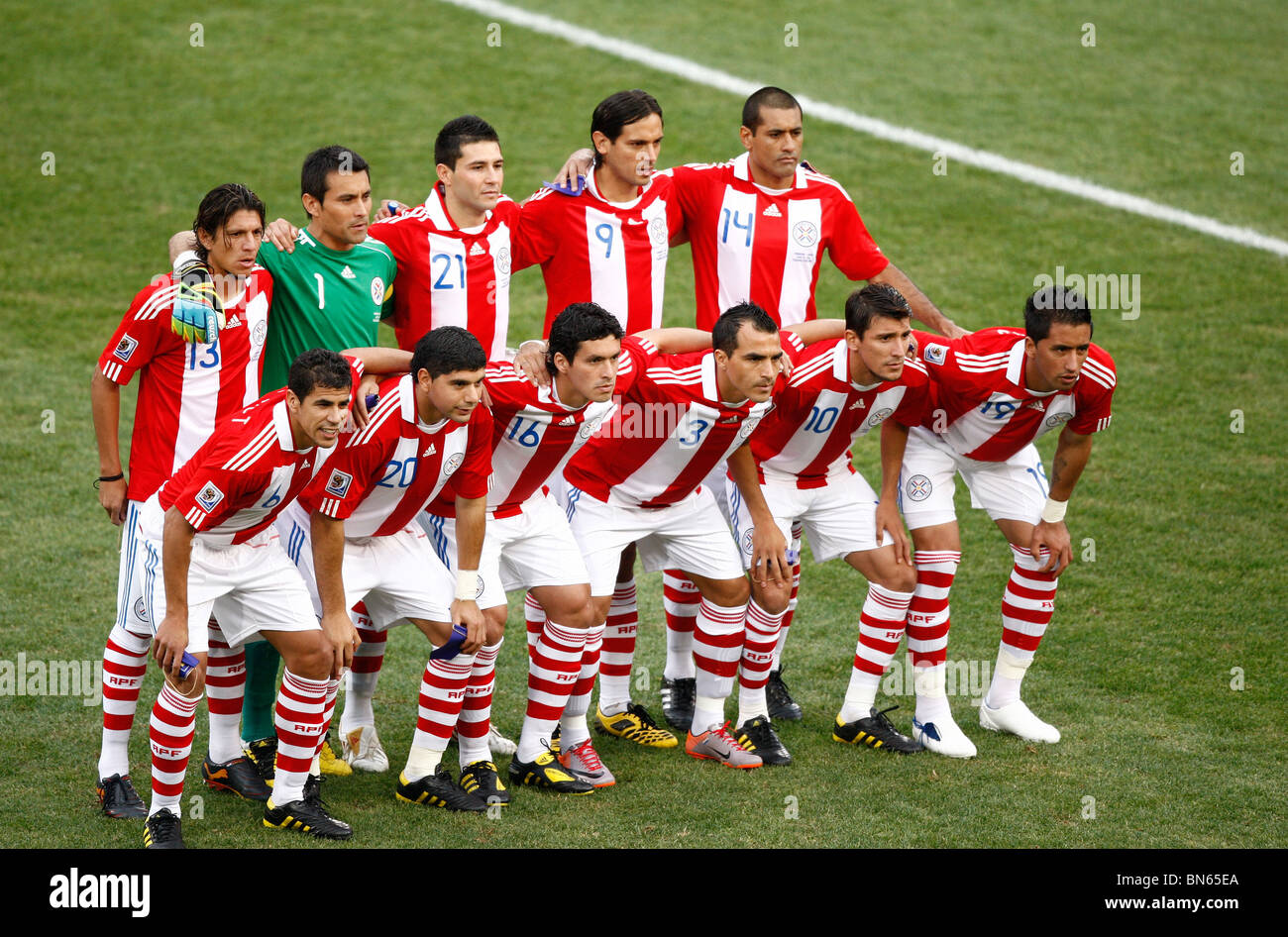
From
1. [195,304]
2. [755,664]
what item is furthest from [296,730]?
[755,664]

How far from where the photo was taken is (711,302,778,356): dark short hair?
5883mm

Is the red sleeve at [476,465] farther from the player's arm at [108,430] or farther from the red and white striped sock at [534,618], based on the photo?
the player's arm at [108,430]

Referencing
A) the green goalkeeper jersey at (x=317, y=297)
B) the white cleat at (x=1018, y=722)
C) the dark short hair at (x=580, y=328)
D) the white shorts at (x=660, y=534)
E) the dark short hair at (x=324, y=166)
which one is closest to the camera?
the dark short hair at (x=580, y=328)

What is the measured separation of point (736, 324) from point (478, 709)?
6.26 ft

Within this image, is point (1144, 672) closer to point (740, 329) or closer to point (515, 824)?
point (740, 329)

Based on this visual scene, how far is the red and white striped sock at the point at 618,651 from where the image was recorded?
6.67 metres

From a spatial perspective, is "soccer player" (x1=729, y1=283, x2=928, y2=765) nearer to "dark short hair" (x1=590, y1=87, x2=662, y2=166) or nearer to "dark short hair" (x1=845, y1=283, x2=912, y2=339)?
"dark short hair" (x1=845, y1=283, x2=912, y2=339)

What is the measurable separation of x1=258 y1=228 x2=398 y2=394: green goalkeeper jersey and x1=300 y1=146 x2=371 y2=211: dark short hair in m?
0.19

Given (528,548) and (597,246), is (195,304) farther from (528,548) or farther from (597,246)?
(597,246)

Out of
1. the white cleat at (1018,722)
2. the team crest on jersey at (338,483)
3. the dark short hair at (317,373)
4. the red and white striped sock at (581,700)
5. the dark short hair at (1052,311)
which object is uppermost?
the dark short hair at (1052,311)

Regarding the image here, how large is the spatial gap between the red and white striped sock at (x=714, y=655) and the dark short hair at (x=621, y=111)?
2114 millimetres

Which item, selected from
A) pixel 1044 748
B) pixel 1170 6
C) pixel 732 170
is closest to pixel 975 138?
pixel 1170 6

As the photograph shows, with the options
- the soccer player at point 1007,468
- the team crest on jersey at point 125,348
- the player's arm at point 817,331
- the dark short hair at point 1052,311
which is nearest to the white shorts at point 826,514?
the soccer player at point 1007,468

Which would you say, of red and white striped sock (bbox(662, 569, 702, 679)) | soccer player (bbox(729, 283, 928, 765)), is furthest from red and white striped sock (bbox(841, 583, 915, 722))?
red and white striped sock (bbox(662, 569, 702, 679))
